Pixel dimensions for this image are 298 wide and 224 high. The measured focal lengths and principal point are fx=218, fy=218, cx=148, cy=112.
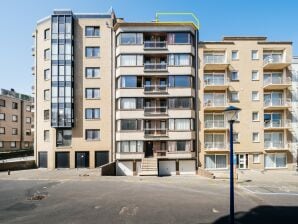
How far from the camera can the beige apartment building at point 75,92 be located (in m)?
32.7

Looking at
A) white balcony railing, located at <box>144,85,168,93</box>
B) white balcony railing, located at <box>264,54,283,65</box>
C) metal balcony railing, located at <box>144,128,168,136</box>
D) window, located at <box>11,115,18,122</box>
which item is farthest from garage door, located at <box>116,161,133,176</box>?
window, located at <box>11,115,18,122</box>

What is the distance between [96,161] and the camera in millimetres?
32875

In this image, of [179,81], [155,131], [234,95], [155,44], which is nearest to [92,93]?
[155,131]

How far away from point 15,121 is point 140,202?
54.9m

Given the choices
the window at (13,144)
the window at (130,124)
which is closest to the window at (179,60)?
the window at (130,124)

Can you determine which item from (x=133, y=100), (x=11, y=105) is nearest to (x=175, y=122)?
(x=133, y=100)

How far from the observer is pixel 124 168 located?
32.1 meters

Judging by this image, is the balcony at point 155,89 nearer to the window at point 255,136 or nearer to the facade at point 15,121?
the window at point 255,136

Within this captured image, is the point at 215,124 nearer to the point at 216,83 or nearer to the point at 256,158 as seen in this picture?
the point at 216,83

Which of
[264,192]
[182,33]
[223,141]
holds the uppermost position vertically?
[182,33]

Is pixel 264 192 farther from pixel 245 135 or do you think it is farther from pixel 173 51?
pixel 173 51

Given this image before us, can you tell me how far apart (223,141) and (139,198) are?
67.3 ft

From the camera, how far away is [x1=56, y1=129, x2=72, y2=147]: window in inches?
1297

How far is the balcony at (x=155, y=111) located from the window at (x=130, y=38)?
1006cm
